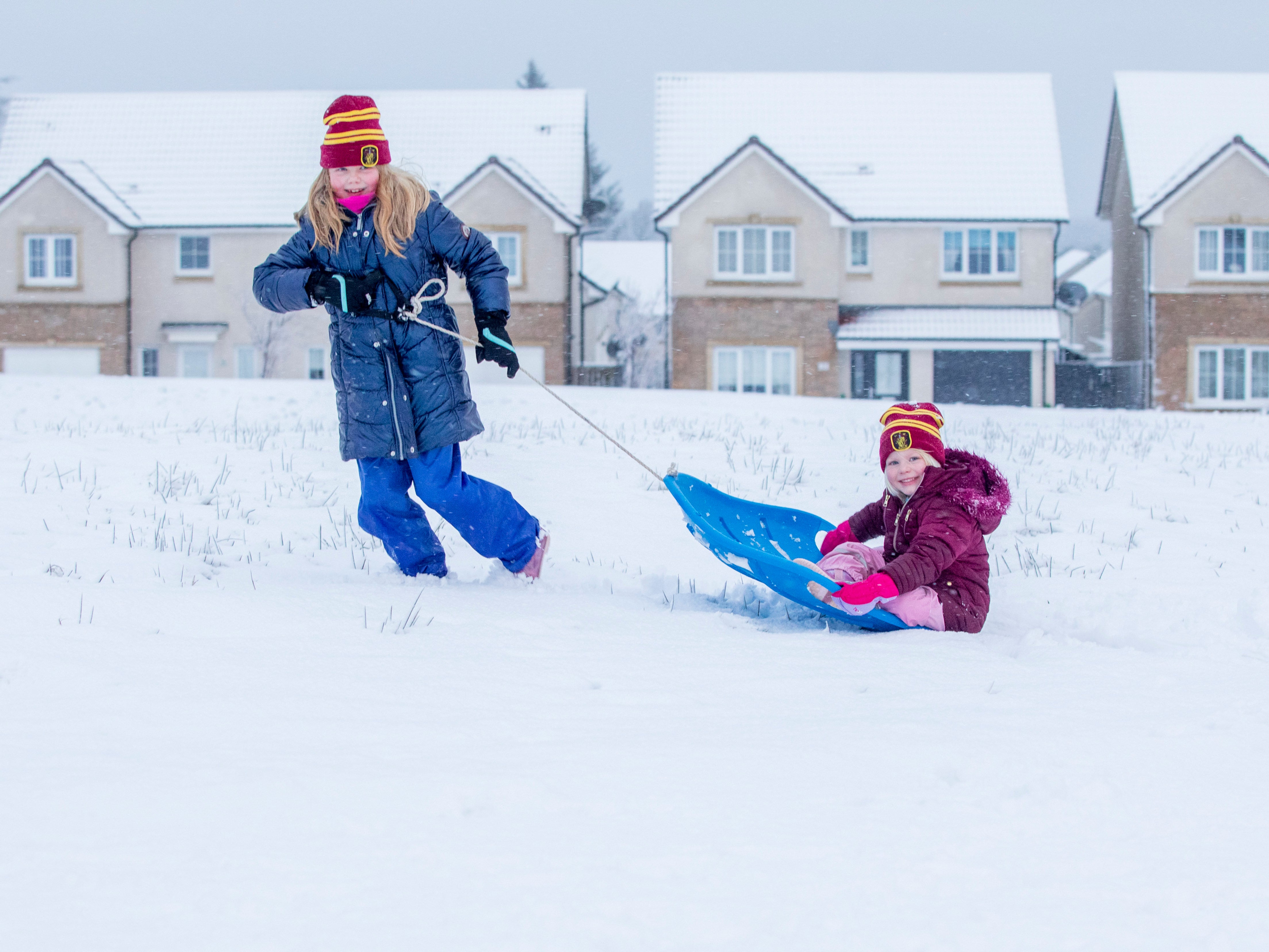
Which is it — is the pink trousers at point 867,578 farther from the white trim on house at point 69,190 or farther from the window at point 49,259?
the window at point 49,259

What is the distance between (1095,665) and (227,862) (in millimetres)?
2522

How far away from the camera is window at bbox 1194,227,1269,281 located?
82.8ft

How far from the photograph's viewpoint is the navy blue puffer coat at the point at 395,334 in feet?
13.7

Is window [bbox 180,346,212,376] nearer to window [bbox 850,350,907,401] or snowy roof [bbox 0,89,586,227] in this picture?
snowy roof [bbox 0,89,586,227]

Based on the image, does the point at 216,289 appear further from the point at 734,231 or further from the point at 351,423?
the point at 351,423

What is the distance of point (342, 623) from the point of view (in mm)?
3398

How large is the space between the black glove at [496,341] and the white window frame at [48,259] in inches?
Result: 1028

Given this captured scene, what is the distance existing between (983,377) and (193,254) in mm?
19237

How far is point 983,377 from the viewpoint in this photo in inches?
1033

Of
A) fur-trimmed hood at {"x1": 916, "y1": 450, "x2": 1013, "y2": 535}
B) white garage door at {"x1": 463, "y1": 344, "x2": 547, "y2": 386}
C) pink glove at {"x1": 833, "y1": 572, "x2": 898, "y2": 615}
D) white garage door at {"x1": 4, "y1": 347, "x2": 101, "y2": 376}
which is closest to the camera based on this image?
pink glove at {"x1": 833, "y1": 572, "x2": 898, "y2": 615}

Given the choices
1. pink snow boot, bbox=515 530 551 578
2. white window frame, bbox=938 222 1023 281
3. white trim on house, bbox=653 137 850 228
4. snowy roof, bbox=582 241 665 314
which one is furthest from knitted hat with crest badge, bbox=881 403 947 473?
snowy roof, bbox=582 241 665 314

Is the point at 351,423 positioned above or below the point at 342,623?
above

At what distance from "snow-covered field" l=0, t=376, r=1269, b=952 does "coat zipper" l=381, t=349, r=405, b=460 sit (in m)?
0.51

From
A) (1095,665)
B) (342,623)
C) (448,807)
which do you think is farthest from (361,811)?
(1095,665)
